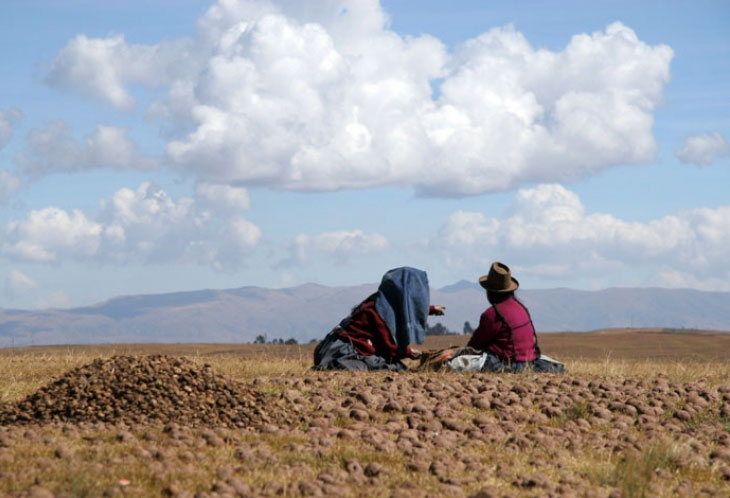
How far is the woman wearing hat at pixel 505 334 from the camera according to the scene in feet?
42.0

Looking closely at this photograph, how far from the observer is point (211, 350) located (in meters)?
33.1

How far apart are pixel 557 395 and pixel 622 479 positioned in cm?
306

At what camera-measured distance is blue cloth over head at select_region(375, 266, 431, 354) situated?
42.4ft

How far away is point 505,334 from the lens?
12.9 metres

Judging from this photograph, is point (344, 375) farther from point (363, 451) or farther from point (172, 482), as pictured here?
point (172, 482)

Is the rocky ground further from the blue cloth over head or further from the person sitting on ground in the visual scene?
the blue cloth over head

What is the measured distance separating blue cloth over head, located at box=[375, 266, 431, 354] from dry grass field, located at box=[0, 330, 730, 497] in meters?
1.41

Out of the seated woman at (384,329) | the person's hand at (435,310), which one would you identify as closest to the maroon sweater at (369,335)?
the seated woman at (384,329)

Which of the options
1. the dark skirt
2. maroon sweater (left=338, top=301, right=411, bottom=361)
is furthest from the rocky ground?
maroon sweater (left=338, top=301, right=411, bottom=361)

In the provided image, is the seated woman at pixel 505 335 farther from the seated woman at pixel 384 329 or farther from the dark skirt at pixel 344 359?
the dark skirt at pixel 344 359

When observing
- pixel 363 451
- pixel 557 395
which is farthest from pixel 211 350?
pixel 363 451

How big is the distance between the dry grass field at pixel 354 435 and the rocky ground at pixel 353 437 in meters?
0.02

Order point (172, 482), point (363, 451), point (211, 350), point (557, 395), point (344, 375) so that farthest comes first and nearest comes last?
point (211, 350)
point (344, 375)
point (557, 395)
point (363, 451)
point (172, 482)

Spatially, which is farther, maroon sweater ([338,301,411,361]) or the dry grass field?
maroon sweater ([338,301,411,361])
